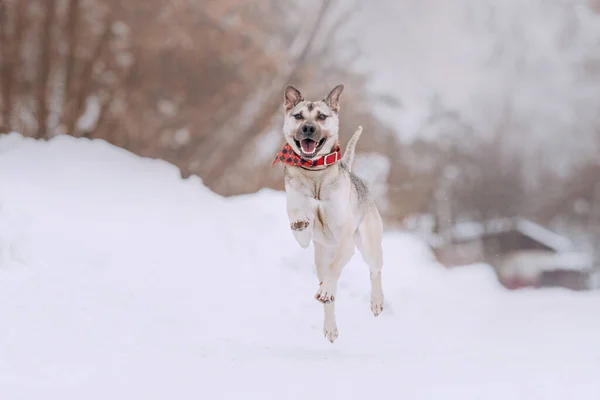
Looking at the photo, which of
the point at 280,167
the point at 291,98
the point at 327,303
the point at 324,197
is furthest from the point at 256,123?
the point at 327,303

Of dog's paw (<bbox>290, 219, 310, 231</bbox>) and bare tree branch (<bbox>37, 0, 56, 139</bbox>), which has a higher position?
bare tree branch (<bbox>37, 0, 56, 139</bbox>)

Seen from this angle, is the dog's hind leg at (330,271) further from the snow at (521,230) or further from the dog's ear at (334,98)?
the snow at (521,230)

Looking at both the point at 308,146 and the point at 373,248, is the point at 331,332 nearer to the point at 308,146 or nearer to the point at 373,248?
the point at 373,248

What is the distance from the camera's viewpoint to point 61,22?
179 inches

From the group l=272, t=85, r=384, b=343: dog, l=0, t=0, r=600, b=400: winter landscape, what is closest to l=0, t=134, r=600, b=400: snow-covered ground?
l=0, t=0, r=600, b=400: winter landscape

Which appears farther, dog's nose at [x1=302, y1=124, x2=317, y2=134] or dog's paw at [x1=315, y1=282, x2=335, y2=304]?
dog's paw at [x1=315, y1=282, x2=335, y2=304]

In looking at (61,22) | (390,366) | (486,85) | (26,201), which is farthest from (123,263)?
(486,85)

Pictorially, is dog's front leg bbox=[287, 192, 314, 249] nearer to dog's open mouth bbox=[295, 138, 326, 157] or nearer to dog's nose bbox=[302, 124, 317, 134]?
dog's open mouth bbox=[295, 138, 326, 157]

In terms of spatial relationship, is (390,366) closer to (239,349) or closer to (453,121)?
(239,349)

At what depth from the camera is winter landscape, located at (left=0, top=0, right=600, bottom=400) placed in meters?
3.71

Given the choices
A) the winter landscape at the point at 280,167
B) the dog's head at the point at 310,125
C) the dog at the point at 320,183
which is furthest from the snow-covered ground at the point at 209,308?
the dog's head at the point at 310,125

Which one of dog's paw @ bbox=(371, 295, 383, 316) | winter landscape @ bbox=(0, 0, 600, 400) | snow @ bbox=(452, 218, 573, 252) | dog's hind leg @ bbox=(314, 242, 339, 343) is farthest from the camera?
snow @ bbox=(452, 218, 573, 252)

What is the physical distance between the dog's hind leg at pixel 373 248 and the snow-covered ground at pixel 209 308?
183 mm

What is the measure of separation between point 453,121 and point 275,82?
146 centimetres
